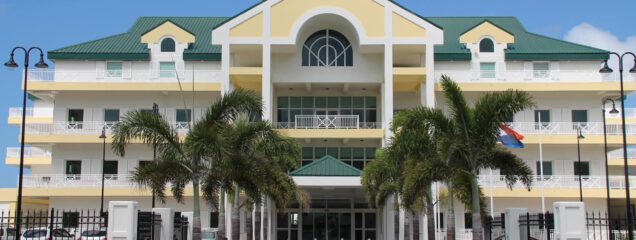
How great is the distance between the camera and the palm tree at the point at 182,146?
25.0m

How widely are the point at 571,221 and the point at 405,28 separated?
87.9 ft

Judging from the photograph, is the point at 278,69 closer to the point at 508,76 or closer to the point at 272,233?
the point at 272,233

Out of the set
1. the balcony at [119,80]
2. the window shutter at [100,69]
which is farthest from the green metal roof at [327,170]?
the window shutter at [100,69]

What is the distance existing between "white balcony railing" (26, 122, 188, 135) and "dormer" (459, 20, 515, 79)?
60.6ft

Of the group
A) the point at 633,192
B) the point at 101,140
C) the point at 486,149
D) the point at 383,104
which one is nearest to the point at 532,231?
the point at 486,149

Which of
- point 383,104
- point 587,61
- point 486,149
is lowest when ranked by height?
point 486,149

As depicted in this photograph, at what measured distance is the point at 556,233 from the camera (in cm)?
2148

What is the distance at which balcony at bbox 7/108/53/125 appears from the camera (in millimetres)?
55969

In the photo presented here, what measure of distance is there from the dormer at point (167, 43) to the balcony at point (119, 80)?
0.75 m

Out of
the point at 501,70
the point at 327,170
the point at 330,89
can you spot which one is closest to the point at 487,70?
the point at 501,70

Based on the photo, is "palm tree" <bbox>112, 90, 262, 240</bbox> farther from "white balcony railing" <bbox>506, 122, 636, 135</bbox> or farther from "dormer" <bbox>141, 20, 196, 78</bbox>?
"white balcony railing" <bbox>506, 122, 636, 135</bbox>

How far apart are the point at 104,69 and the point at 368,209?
1886 cm

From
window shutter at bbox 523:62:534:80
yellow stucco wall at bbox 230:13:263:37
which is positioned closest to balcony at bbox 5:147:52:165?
yellow stucco wall at bbox 230:13:263:37

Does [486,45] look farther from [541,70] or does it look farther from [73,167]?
[73,167]
